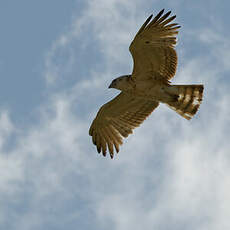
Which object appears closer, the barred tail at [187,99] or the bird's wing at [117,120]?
the barred tail at [187,99]

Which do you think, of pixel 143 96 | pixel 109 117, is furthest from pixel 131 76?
pixel 109 117

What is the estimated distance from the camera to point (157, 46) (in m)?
15.7

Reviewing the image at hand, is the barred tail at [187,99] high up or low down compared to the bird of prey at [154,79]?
down

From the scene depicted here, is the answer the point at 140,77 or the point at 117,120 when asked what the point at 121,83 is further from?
the point at 117,120

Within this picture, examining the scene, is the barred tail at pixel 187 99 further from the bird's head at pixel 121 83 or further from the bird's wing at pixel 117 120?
the bird's head at pixel 121 83

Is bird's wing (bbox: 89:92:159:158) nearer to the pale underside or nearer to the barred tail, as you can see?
the pale underside

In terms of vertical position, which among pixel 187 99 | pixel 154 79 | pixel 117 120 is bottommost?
pixel 187 99

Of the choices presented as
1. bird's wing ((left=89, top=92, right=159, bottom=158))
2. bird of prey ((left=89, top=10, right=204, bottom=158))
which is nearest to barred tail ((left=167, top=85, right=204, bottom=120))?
bird of prey ((left=89, top=10, right=204, bottom=158))

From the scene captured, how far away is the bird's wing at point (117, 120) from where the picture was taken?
55.4ft

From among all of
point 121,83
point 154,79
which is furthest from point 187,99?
point 121,83

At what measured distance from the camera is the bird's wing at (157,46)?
51.3ft

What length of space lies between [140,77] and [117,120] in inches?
67.9

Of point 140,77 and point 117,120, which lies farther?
point 117,120

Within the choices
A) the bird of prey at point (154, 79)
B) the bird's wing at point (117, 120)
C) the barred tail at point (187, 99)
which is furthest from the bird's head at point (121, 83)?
the barred tail at point (187, 99)
